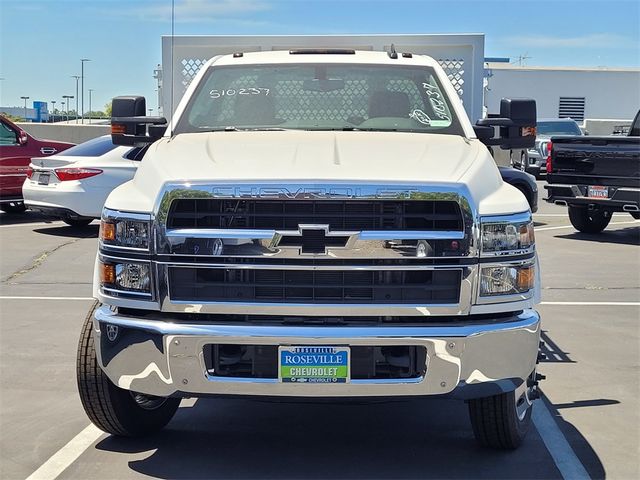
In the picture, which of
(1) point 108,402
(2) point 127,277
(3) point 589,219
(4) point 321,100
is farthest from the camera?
(3) point 589,219

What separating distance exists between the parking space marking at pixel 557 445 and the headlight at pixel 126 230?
91.9 inches

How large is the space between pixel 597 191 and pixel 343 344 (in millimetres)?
10567

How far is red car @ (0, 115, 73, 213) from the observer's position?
15719 millimetres

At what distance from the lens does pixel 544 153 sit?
2619 cm

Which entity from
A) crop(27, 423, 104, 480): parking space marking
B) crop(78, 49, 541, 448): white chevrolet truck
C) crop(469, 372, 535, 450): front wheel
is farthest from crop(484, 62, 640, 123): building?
crop(78, 49, 541, 448): white chevrolet truck

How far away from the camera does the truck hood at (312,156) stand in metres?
4.32

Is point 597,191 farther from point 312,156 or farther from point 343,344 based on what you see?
point 343,344

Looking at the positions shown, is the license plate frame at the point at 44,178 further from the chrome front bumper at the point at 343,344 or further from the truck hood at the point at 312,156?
the chrome front bumper at the point at 343,344

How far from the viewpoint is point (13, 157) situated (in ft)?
51.8

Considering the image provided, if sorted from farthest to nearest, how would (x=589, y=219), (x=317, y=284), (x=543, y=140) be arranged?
(x=543, y=140), (x=589, y=219), (x=317, y=284)

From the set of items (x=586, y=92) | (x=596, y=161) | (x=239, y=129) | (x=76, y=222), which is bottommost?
(x=76, y=222)

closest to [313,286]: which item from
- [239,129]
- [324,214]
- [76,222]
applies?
[324,214]

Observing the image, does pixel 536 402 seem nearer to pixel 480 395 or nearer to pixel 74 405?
pixel 480 395

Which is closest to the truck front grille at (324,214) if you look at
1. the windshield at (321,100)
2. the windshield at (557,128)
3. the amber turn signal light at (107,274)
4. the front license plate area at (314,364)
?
the amber turn signal light at (107,274)
